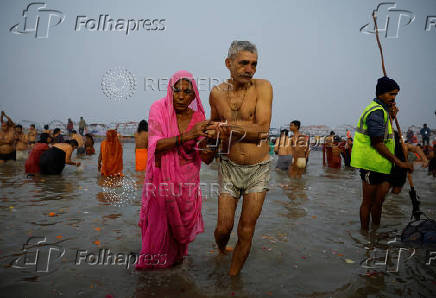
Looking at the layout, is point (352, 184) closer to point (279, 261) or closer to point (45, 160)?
point (279, 261)

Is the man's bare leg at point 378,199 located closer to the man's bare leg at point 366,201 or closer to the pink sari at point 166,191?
the man's bare leg at point 366,201

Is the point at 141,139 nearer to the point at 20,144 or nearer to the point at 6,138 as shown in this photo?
the point at 6,138

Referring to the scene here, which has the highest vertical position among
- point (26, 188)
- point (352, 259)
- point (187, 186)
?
point (187, 186)

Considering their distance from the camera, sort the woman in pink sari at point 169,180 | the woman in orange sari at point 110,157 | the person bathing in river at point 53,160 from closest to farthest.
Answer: the woman in pink sari at point 169,180
the person bathing in river at point 53,160
the woman in orange sari at point 110,157

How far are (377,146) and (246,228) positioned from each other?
2.42m

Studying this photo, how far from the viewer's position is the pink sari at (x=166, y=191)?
3057 millimetres

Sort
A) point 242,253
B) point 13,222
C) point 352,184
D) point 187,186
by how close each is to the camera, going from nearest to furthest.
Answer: point 242,253
point 187,186
point 13,222
point 352,184

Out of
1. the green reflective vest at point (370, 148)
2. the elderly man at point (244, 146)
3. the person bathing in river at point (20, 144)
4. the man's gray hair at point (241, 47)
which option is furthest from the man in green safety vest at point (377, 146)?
the person bathing in river at point (20, 144)

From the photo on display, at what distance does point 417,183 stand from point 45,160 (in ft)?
39.4

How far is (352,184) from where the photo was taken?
367 inches

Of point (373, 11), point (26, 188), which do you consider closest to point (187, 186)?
point (373, 11)

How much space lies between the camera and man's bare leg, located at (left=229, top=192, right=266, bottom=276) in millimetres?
2959

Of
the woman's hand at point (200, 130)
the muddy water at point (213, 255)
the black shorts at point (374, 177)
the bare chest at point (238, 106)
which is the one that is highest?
the bare chest at point (238, 106)

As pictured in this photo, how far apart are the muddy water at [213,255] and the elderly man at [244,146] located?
18.7 inches
